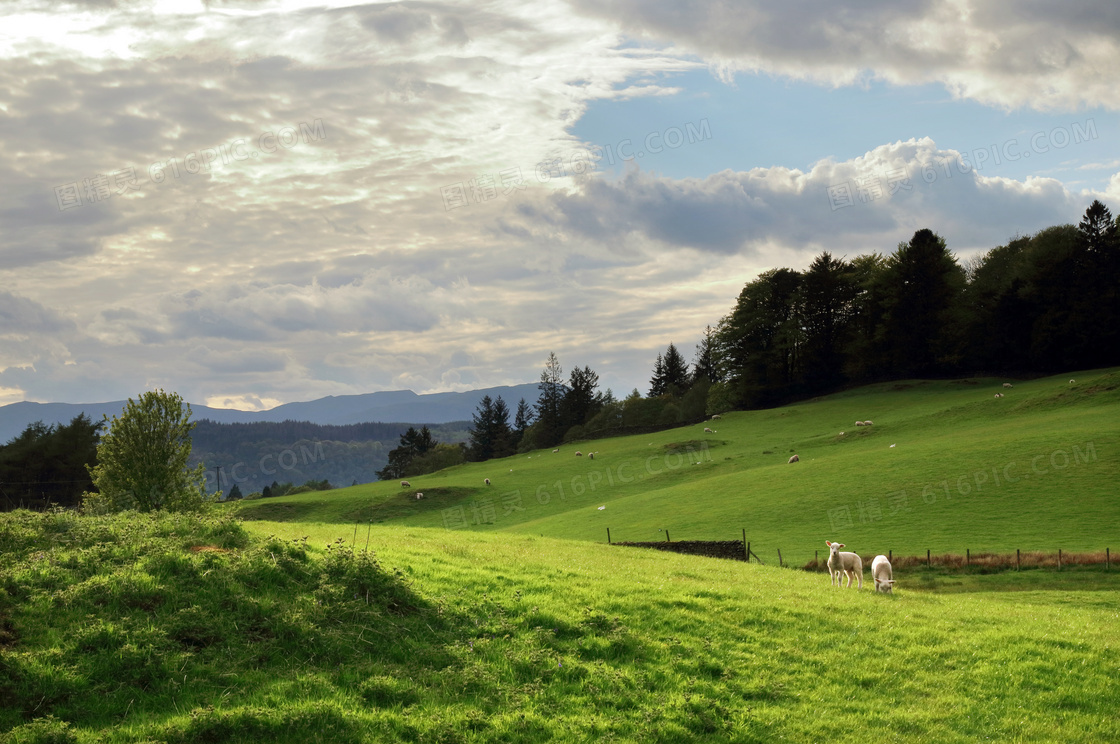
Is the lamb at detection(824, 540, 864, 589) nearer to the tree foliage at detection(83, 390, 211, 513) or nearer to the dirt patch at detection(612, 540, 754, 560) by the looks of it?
the dirt patch at detection(612, 540, 754, 560)

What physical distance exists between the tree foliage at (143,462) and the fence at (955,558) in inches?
805

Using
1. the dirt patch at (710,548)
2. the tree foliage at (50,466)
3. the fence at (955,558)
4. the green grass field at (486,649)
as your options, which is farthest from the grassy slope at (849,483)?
the tree foliage at (50,466)

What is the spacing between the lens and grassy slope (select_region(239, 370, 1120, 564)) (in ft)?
116

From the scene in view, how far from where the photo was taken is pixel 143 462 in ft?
86.3

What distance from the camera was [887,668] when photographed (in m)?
12.8

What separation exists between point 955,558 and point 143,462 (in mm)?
33545

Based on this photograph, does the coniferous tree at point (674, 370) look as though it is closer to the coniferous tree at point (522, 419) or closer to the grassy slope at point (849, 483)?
the coniferous tree at point (522, 419)

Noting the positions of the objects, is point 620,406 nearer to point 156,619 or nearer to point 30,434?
point 30,434

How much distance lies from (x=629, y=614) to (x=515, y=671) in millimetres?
3650

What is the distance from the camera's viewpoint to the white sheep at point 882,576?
20562 millimetres

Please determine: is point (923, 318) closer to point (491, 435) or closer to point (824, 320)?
point (824, 320)

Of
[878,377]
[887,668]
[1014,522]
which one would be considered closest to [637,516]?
[1014,522]

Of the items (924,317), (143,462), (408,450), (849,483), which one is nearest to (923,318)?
(924,317)

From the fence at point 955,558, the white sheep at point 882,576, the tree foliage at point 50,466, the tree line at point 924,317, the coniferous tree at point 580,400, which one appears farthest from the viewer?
the coniferous tree at point 580,400
